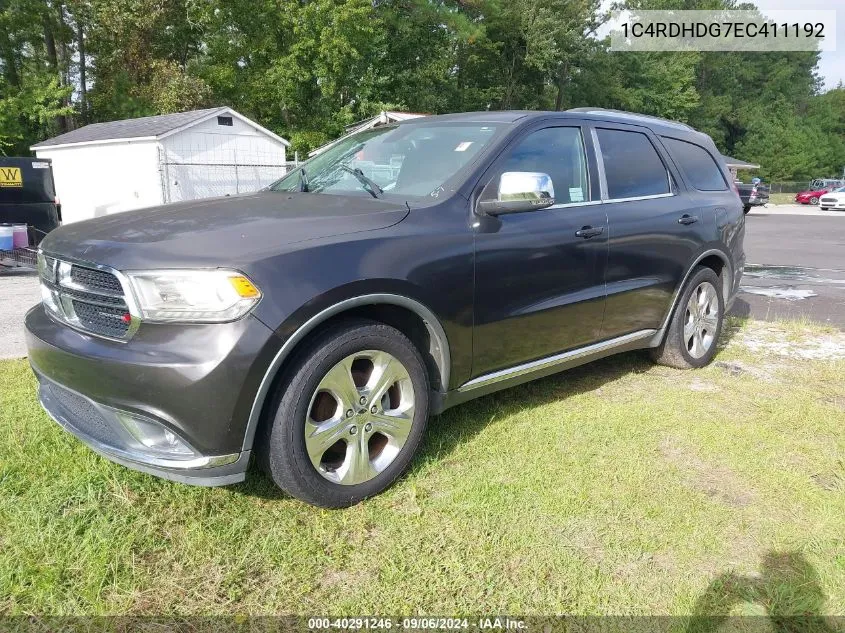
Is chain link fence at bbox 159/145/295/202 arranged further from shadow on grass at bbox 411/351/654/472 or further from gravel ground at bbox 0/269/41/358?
shadow on grass at bbox 411/351/654/472

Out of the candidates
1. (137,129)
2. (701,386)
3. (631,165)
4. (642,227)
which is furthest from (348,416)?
(137,129)

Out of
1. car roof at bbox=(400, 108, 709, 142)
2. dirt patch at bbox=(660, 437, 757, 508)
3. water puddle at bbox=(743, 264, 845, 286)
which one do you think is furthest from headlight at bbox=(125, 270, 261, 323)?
water puddle at bbox=(743, 264, 845, 286)

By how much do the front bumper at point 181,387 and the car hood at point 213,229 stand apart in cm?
28

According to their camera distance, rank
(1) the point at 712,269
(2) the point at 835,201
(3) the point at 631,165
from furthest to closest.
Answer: (2) the point at 835,201, (1) the point at 712,269, (3) the point at 631,165

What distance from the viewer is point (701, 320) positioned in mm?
4773

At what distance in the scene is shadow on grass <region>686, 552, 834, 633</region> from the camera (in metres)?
2.17

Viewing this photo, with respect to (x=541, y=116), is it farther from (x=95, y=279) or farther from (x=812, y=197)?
(x=812, y=197)

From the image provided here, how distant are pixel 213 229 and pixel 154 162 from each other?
539 inches

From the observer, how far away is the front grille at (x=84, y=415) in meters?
2.46

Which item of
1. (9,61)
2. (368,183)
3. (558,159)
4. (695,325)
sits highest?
(9,61)

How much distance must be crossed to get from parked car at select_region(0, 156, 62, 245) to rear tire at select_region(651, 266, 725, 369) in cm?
900

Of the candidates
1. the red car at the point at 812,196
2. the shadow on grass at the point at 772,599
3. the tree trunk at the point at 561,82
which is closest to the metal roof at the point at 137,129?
the shadow on grass at the point at 772,599

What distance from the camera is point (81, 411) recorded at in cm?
256

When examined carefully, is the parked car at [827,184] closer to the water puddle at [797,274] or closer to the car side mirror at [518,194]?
the water puddle at [797,274]
